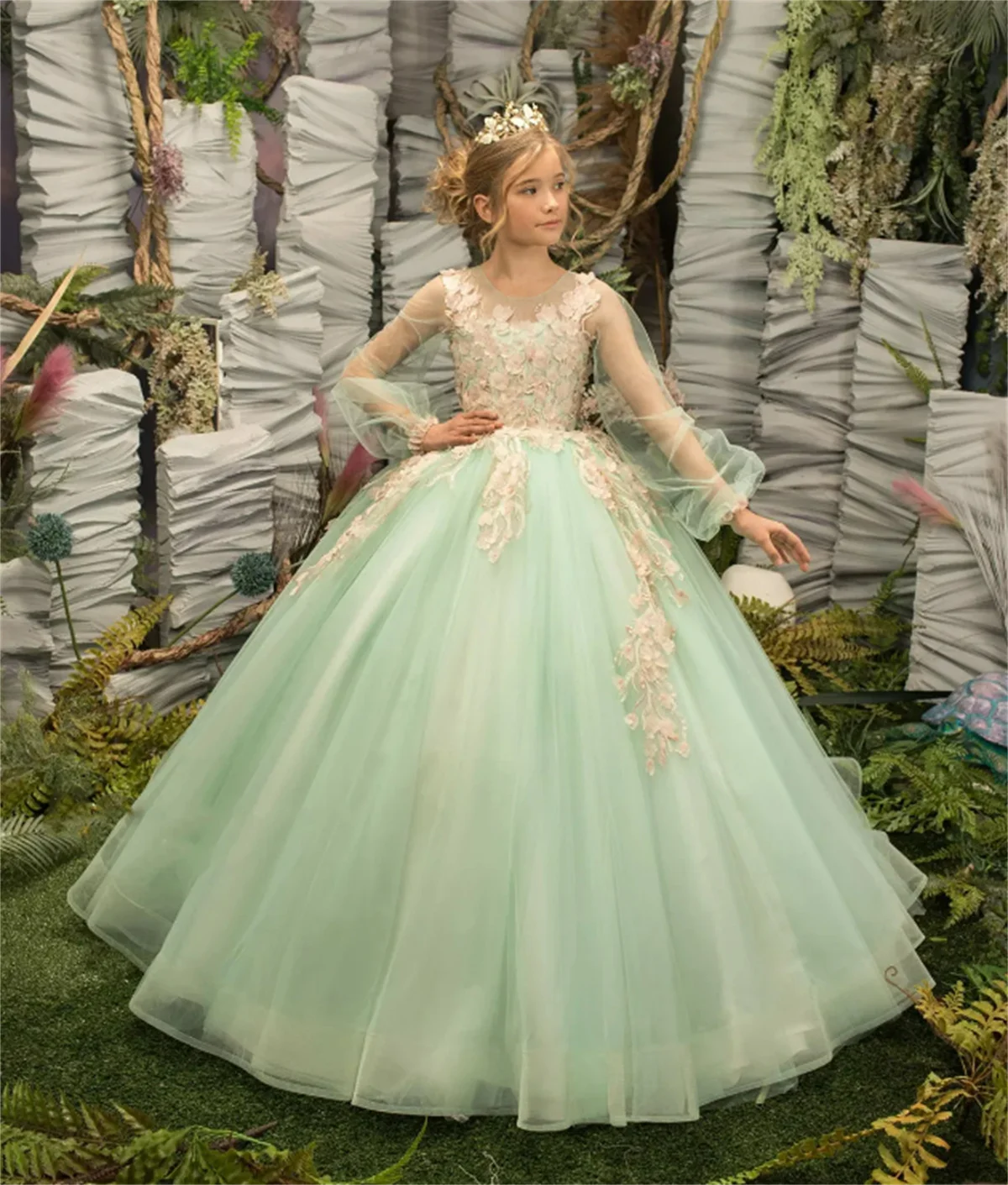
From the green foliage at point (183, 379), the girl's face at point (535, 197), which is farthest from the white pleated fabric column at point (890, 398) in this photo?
the green foliage at point (183, 379)

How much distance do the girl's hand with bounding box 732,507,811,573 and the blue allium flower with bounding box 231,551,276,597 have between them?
1.65m

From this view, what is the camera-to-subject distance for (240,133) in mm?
3623

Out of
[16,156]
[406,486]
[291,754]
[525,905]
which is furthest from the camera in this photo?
[16,156]

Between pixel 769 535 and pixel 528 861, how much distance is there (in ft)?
2.69

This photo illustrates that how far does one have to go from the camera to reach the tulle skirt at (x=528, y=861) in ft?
7.11

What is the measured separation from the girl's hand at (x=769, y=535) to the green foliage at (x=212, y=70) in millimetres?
1988

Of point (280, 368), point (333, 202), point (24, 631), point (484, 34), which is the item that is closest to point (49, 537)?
point (24, 631)

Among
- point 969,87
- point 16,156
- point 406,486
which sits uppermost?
point 969,87

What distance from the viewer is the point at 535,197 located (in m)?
2.61

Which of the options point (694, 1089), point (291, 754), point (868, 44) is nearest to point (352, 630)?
point (291, 754)

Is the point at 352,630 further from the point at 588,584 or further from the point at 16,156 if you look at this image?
the point at 16,156

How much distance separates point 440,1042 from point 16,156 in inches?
109

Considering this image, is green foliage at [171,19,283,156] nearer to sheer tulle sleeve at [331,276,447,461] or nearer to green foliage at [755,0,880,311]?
A: sheer tulle sleeve at [331,276,447,461]

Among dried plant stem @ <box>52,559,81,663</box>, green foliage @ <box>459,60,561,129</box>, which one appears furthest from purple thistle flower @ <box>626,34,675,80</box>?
dried plant stem @ <box>52,559,81,663</box>
